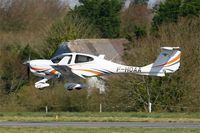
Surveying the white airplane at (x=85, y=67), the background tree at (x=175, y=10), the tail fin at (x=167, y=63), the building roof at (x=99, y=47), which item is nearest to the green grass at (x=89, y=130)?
the white airplane at (x=85, y=67)

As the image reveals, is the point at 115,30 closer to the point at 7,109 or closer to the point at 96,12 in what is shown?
the point at 96,12

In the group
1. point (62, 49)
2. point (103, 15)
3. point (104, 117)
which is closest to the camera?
point (104, 117)

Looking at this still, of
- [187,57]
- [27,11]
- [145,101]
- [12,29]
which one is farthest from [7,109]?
[27,11]

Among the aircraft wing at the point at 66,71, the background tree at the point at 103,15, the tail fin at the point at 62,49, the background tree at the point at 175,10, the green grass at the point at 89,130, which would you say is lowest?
the green grass at the point at 89,130

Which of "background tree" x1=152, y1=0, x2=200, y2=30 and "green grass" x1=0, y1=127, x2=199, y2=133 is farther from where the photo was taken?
"background tree" x1=152, y1=0, x2=200, y2=30

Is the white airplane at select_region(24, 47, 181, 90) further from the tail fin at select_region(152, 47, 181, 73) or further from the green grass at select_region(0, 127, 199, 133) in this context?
the green grass at select_region(0, 127, 199, 133)

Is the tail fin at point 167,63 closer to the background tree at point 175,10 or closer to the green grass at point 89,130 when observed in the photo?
the green grass at point 89,130

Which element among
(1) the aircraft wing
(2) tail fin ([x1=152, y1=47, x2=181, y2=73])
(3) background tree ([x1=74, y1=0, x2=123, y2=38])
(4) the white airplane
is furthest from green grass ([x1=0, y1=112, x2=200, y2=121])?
(3) background tree ([x1=74, y1=0, x2=123, y2=38])

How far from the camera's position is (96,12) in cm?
9856

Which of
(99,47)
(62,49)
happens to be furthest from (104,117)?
(99,47)

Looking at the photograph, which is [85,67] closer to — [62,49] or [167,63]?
[167,63]

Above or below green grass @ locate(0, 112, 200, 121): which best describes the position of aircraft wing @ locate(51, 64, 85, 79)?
above

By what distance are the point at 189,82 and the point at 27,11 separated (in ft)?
177

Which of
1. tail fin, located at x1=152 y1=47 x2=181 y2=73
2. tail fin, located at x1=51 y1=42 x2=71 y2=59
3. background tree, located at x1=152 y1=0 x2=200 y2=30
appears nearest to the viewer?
tail fin, located at x1=152 y1=47 x2=181 y2=73
